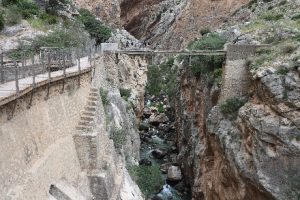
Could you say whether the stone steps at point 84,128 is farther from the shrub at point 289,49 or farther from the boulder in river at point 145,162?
the boulder in river at point 145,162

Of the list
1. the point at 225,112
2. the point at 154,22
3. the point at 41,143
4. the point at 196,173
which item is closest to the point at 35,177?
the point at 41,143

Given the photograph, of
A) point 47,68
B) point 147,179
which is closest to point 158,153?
point 147,179

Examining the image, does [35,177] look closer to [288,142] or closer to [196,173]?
[288,142]

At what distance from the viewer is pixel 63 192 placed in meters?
15.1

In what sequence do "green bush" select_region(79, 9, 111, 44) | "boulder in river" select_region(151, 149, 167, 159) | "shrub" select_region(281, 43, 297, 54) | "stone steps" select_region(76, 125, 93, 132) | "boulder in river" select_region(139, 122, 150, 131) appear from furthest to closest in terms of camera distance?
"boulder in river" select_region(139, 122, 150, 131), "green bush" select_region(79, 9, 111, 44), "boulder in river" select_region(151, 149, 167, 159), "shrub" select_region(281, 43, 297, 54), "stone steps" select_region(76, 125, 93, 132)

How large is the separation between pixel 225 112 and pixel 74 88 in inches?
369

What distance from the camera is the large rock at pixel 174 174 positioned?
35.2m

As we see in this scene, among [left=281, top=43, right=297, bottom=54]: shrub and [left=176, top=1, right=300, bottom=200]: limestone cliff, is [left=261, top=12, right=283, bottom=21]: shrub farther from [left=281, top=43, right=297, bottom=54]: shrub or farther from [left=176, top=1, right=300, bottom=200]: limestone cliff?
[left=281, top=43, right=297, bottom=54]: shrub

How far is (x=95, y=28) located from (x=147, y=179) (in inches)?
868

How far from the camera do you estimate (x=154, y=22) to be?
77.4 metres

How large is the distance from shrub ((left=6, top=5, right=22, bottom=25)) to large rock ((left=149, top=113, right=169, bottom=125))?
2361 cm

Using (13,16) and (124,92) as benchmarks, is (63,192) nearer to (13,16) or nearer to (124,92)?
(13,16)

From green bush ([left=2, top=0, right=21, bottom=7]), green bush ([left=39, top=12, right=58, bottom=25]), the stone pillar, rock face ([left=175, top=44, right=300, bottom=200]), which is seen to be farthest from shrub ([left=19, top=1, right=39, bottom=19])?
the stone pillar

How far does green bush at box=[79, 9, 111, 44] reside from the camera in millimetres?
45219
